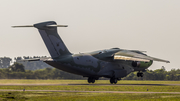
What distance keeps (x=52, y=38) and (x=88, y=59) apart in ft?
21.1

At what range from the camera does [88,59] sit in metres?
43.3

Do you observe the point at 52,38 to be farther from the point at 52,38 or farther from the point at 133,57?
the point at 133,57

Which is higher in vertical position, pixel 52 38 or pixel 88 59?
pixel 52 38

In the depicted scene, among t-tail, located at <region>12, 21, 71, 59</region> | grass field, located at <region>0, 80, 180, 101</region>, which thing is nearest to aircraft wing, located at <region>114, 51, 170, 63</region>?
grass field, located at <region>0, 80, 180, 101</region>

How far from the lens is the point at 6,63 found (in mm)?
180750

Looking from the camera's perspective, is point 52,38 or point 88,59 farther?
point 88,59

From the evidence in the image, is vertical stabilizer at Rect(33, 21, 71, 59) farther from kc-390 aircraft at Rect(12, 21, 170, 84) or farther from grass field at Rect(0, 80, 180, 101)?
grass field at Rect(0, 80, 180, 101)

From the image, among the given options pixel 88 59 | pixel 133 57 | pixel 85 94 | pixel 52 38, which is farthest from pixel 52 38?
pixel 85 94

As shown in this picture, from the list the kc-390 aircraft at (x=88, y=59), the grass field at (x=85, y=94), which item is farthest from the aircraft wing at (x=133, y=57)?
the grass field at (x=85, y=94)

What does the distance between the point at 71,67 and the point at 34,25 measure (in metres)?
7.59

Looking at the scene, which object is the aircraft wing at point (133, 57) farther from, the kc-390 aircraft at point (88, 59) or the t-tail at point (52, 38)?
the t-tail at point (52, 38)

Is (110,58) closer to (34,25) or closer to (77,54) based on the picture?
(77,54)

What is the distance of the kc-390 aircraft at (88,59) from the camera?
132 ft

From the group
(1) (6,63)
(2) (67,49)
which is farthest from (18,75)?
(1) (6,63)
